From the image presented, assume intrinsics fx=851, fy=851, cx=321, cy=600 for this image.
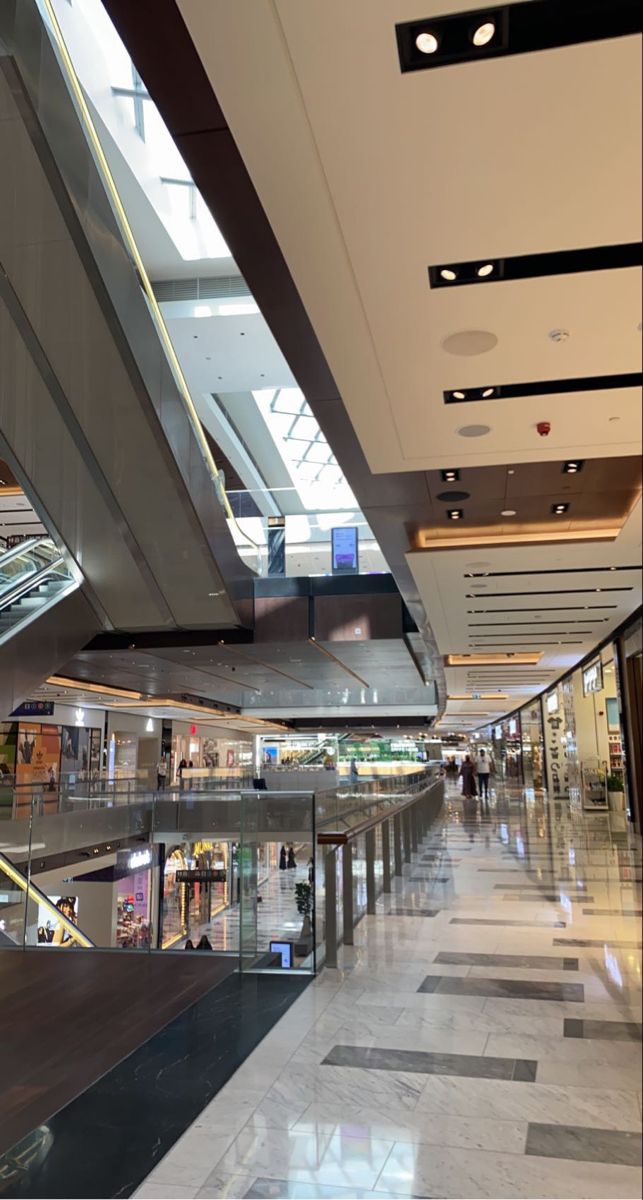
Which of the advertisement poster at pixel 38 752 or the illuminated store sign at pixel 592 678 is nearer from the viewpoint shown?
the illuminated store sign at pixel 592 678

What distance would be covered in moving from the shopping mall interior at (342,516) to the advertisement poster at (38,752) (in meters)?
7.66

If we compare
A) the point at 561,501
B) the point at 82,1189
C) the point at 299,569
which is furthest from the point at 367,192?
the point at 299,569

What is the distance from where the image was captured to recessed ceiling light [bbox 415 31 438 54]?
7.76 feet

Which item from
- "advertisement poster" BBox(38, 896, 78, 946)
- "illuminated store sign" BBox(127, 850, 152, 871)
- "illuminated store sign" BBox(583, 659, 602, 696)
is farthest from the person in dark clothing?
"advertisement poster" BBox(38, 896, 78, 946)

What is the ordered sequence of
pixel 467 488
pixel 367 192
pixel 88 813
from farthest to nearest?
pixel 88 813 → pixel 467 488 → pixel 367 192

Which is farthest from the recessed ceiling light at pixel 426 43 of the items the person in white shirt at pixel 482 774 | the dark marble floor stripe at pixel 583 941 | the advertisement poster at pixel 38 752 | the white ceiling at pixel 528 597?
the person in white shirt at pixel 482 774

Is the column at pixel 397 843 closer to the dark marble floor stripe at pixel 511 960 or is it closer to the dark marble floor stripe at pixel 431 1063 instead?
the dark marble floor stripe at pixel 511 960

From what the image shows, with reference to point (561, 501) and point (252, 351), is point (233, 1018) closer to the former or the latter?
point (561, 501)

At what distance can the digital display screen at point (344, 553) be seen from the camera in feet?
44.7

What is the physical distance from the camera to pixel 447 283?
3576mm

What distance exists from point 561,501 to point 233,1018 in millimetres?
4640

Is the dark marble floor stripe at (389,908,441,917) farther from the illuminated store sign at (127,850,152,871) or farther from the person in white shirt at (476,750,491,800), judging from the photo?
the person in white shirt at (476,750,491,800)

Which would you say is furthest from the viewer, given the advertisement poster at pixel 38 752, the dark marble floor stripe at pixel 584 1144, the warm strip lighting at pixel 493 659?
the advertisement poster at pixel 38 752

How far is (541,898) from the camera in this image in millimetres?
7094
